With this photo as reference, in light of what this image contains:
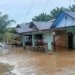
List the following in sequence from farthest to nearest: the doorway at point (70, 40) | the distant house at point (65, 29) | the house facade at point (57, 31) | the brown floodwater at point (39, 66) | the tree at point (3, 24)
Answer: the doorway at point (70, 40) < the house facade at point (57, 31) < the distant house at point (65, 29) < the tree at point (3, 24) < the brown floodwater at point (39, 66)

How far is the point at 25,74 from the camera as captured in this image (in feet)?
50.0

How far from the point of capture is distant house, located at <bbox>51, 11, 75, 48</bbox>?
27.4m

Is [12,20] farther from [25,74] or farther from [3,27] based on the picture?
[25,74]

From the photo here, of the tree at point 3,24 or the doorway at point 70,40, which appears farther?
the doorway at point 70,40

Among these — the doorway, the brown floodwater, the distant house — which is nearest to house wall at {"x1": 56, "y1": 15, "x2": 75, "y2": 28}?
the distant house

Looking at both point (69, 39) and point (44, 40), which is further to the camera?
point (44, 40)

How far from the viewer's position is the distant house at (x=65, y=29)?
2742cm

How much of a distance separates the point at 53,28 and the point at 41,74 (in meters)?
14.4

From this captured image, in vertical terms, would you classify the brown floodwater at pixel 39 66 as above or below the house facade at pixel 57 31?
below

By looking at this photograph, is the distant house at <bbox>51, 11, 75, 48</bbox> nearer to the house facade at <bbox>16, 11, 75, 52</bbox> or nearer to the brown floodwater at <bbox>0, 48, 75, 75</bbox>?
the house facade at <bbox>16, 11, 75, 52</bbox>

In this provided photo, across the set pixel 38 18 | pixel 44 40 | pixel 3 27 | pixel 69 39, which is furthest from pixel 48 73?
pixel 38 18

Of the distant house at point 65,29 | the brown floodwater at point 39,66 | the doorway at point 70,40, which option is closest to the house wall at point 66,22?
the distant house at point 65,29

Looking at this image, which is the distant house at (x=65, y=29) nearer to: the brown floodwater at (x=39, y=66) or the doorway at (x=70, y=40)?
the doorway at (x=70, y=40)

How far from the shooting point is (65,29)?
29.5 meters
